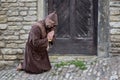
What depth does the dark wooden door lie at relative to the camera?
914 cm

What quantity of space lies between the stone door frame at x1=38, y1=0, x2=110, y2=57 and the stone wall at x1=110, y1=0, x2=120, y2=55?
0.10 meters

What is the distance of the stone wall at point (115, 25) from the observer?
8703mm

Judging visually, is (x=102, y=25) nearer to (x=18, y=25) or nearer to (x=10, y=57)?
(x=18, y=25)

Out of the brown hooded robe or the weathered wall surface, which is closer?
the brown hooded robe

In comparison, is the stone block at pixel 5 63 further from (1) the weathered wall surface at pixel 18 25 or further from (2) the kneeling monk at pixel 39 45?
(2) the kneeling monk at pixel 39 45

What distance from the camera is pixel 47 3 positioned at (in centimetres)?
912

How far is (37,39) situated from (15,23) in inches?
50.2

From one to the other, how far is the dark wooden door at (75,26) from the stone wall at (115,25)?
1.61 ft

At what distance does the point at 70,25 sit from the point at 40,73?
5.13 feet

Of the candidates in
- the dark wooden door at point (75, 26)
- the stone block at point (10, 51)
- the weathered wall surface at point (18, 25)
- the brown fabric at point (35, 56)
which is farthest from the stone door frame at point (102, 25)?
the brown fabric at point (35, 56)

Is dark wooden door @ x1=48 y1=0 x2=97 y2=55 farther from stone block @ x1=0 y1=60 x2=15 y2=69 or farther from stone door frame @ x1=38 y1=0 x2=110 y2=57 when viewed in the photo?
stone block @ x1=0 y1=60 x2=15 y2=69

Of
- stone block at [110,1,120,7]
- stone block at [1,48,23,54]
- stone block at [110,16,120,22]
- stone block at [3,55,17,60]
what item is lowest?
stone block at [3,55,17,60]

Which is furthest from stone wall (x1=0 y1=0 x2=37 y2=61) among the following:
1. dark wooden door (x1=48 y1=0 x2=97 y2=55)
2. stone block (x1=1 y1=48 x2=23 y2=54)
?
dark wooden door (x1=48 y1=0 x2=97 y2=55)

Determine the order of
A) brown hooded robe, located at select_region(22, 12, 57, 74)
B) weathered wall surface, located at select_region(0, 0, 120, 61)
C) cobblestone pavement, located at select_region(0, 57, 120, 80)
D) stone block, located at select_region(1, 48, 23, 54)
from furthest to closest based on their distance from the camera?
stone block, located at select_region(1, 48, 23, 54) → weathered wall surface, located at select_region(0, 0, 120, 61) → brown hooded robe, located at select_region(22, 12, 57, 74) → cobblestone pavement, located at select_region(0, 57, 120, 80)
